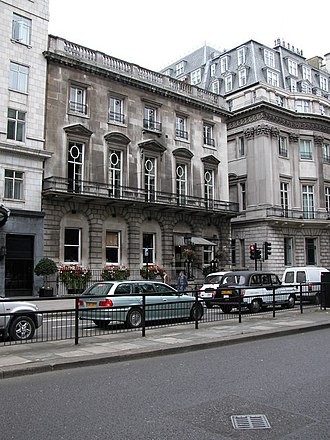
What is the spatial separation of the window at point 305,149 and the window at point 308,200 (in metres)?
3.31

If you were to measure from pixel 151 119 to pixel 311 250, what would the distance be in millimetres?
23856

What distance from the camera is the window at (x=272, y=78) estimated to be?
50.2 metres

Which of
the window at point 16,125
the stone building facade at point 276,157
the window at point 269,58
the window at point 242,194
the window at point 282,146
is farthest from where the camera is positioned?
the window at point 269,58

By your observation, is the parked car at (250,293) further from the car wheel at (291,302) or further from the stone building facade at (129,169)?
the stone building facade at (129,169)

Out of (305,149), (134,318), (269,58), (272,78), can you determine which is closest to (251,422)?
(134,318)

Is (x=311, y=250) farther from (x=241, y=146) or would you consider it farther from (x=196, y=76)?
(x=196, y=76)

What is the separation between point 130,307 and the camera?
1280cm

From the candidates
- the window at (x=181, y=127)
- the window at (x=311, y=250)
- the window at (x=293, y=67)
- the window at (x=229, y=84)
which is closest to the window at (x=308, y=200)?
the window at (x=311, y=250)

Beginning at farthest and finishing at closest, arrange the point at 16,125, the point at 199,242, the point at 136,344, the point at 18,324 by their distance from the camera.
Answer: the point at 199,242 → the point at 16,125 → the point at 18,324 → the point at 136,344

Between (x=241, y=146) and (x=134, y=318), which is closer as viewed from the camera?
(x=134, y=318)

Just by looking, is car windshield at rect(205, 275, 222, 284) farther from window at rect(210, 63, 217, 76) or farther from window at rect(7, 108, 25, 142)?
window at rect(210, 63, 217, 76)

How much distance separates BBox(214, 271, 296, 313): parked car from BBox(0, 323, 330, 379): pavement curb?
226 cm

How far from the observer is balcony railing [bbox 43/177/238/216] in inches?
1169

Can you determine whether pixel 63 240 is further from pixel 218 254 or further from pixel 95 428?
pixel 95 428
